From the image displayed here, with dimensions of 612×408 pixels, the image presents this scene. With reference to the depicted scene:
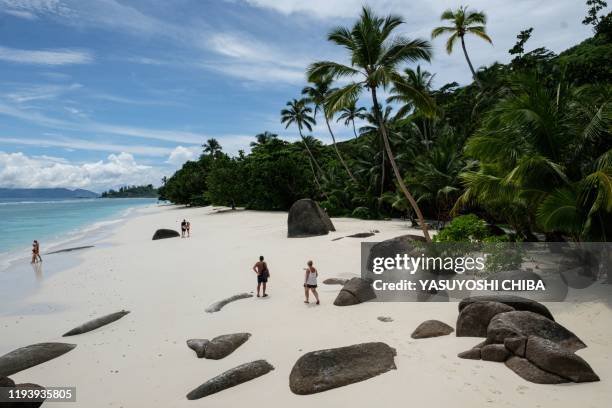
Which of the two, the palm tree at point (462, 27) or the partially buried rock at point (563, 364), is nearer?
the partially buried rock at point (563, 364)

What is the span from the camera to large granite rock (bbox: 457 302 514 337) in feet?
23.5

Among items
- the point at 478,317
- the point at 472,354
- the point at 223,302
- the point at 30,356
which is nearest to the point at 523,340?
the point at 472,354

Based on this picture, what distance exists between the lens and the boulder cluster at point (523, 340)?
5.52m

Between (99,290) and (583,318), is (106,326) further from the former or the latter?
(583,318)

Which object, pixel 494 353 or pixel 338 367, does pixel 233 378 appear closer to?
pixel 338 367

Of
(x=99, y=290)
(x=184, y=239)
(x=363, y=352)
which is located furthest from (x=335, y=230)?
(x=363, y=352)

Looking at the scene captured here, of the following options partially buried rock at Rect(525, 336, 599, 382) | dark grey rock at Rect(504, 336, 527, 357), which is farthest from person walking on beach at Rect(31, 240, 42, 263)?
partially buried rock at Rect(525, 336, 599, 382)

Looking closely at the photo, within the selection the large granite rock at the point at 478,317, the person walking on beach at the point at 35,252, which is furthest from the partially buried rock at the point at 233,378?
the person walking on beach at the point at 35,252

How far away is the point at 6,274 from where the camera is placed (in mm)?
18406

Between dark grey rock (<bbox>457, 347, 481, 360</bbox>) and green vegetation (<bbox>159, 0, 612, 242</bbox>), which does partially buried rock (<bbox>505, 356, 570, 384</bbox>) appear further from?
green vegetation (<bbox>159, 0, 612, 242</bbox>)

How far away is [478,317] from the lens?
285 inches

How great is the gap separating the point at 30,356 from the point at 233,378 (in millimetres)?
4749

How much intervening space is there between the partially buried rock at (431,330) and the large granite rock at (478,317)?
336 mm

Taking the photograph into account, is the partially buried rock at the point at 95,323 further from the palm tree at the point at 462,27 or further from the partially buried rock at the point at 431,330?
the palm tree at the point at 462,27
